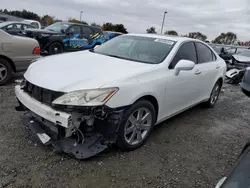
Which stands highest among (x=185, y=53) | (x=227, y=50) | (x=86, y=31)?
(x=185, y=53)

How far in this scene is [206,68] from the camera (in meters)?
4.57

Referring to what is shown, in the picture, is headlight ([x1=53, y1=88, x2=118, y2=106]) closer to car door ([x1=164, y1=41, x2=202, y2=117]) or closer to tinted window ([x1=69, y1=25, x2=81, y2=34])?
car door ([x1=164, y1=41, x2=202, y2=117])

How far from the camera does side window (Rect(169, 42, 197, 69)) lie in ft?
11.9

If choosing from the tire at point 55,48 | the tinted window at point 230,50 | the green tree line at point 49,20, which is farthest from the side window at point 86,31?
the green tree line at point 49,20

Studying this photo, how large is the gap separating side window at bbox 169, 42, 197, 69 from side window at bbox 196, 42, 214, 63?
0.72 ft

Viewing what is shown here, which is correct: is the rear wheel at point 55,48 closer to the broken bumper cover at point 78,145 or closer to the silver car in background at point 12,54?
the silver car in background at point 12,54

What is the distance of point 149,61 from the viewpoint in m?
3.48

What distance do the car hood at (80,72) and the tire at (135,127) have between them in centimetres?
43

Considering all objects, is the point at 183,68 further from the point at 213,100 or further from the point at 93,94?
the point at 213,100

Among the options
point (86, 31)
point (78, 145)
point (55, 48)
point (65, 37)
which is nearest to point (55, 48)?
point (55, 48)

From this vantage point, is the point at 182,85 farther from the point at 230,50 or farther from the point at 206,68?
the point at 230,50

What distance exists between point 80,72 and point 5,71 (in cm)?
325

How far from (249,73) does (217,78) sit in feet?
12.2

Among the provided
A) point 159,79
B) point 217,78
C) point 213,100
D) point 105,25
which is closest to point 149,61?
point 159,79
